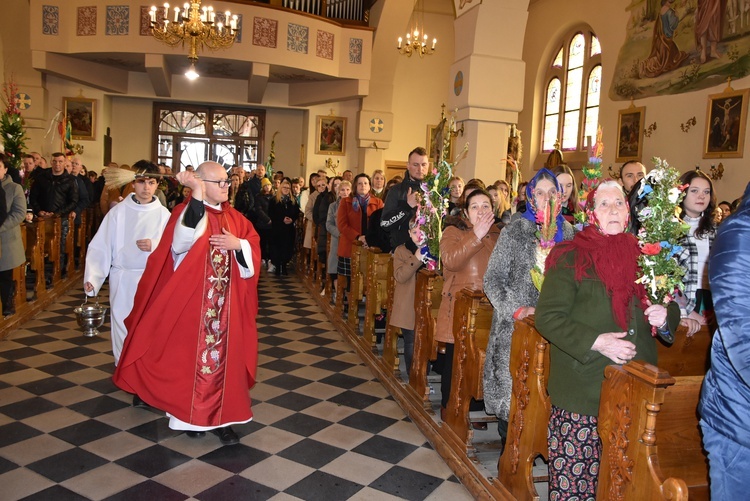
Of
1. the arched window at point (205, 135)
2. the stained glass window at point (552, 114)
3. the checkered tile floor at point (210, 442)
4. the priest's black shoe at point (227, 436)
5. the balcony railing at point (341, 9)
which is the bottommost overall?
the checkered tile floor at point (210, 442)

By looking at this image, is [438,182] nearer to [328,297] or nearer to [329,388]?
[329,388]

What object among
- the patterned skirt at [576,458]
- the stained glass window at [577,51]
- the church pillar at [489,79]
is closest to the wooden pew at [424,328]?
the patterned skirt at [576,458]

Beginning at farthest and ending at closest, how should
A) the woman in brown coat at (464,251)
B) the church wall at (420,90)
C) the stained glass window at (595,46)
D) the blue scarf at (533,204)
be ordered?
1. the church wall at (420,90)
2. the stained glass window at (595,46)
3. the woman in brown coat at (464,251)
4. the blue scarf at (533,204)

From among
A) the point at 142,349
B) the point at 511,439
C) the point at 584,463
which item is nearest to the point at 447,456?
the point at 511,439

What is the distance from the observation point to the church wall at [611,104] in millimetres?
11250

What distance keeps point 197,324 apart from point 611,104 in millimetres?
12655

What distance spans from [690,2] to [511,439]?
452 inches

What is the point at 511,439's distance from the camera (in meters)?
3.23

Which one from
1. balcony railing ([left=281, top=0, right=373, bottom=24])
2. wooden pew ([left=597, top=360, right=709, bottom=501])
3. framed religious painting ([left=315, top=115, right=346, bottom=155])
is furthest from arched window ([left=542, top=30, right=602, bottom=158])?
wooden pew ([left=597, top=360, right=709, bottom=501])

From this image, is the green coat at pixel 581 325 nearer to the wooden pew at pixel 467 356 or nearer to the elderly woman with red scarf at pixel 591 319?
the elderly woman with red scarf at pixel 591 319

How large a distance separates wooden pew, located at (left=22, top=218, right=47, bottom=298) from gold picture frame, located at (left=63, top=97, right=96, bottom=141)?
9514mm

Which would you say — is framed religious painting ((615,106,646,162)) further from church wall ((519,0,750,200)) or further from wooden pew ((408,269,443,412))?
wooden pew ((408,269,443,412))

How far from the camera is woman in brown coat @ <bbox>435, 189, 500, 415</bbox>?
3857mm

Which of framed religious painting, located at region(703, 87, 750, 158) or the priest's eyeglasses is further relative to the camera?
framed religious painting, located at region(703, 87, 750, 158)
